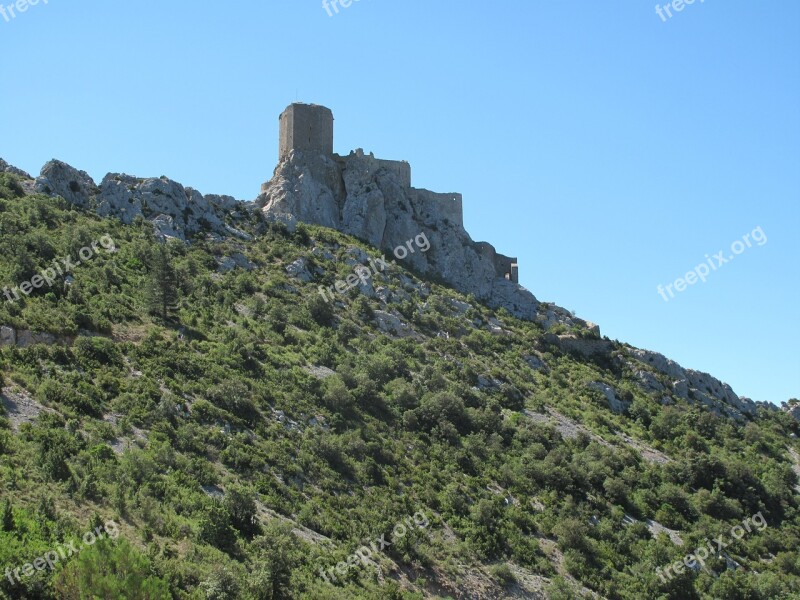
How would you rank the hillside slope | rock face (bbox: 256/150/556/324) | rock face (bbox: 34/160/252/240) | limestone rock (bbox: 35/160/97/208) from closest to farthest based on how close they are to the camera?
1. the hillside slope
2. limestone rock (bbox: 35/160/97/208)
3. rock face (bbox: 34/160/252/240)
4. rock face (bbox: 256/150/556/324)

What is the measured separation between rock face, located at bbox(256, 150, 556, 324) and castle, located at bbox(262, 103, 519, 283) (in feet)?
0.70

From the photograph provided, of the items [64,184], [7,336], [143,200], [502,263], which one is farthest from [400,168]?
[7,336]

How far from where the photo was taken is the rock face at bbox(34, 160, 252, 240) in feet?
189

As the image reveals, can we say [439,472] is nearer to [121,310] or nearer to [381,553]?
[381,553]

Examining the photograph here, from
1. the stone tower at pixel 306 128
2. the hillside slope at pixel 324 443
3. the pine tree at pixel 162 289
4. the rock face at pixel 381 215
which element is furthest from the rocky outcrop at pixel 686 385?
the pine tree at pixel 162 289

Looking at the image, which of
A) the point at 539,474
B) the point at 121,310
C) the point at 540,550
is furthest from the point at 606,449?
the point at 121,310

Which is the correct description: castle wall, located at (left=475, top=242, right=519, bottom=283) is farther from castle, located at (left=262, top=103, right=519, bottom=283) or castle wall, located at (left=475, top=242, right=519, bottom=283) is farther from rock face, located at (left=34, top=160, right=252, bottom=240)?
rock face, located at (left=34, top=160, right=252, bottom=240)

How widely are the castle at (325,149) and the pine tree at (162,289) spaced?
84.8 ft

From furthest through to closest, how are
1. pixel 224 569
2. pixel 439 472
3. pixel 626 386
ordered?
pixel 626 386 < pixel 439 472 < pixel 224 569

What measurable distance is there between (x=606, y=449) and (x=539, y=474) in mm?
6172

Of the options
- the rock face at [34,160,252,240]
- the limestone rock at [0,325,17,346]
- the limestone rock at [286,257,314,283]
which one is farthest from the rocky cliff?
the limestone rock at [0,325,17,346]

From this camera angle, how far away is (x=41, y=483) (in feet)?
89.6

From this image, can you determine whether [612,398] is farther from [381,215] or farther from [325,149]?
[325,149]

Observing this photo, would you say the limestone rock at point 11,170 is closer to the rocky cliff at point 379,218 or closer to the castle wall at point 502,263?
the rocky cliff at point 379,218
